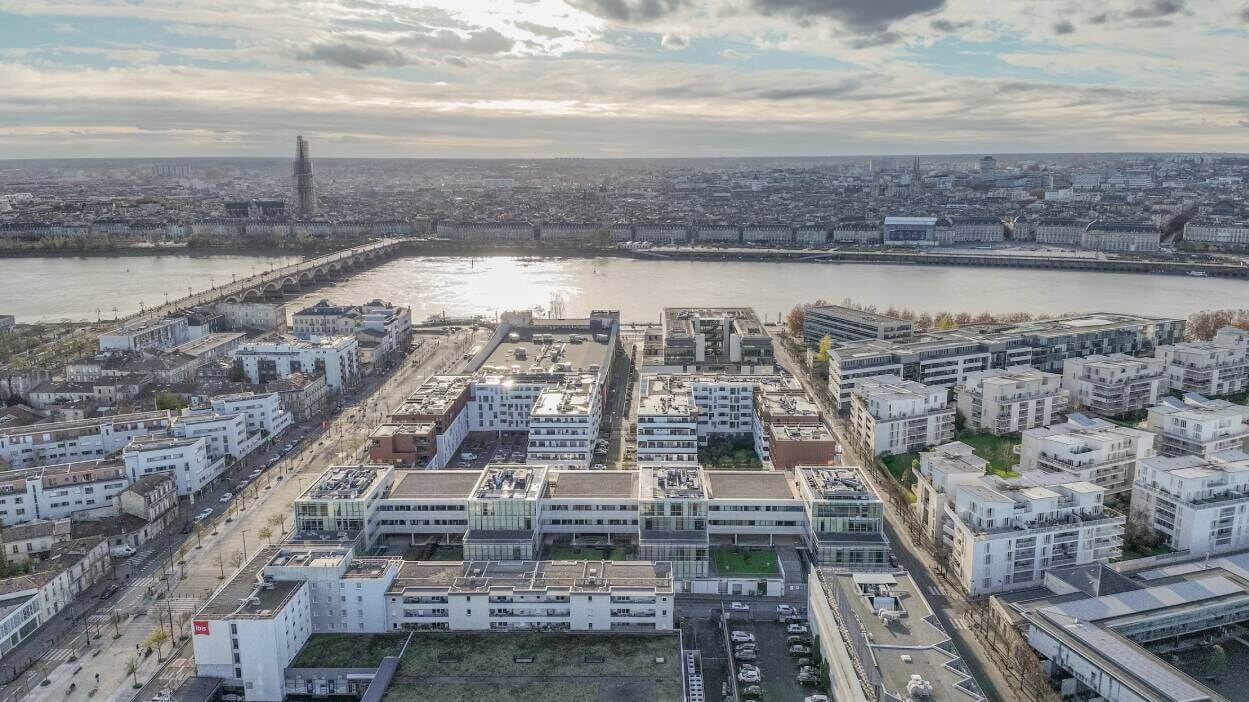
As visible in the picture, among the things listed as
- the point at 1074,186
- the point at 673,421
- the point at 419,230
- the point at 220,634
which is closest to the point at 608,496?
the point at 673,421

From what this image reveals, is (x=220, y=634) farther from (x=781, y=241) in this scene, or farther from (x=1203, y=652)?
(x=781, y=241)

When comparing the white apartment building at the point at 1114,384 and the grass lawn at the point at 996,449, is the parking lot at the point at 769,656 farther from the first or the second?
the white apartment building at the point at 1114,384

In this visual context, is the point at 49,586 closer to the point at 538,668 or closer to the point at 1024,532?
the point at 538,668

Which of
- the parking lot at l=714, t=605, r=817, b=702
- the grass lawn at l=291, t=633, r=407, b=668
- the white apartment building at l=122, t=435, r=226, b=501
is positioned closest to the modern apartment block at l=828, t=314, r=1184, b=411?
the parking lot at l=714, t=605, r=817, b=702

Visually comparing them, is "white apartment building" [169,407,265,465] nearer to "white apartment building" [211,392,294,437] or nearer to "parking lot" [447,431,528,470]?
"white apartment building" [211,392,294,437]

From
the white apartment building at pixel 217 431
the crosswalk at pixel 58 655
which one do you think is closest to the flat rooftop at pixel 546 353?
the white apartment building at pixel 217 431

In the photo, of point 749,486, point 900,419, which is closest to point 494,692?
point 749,486
